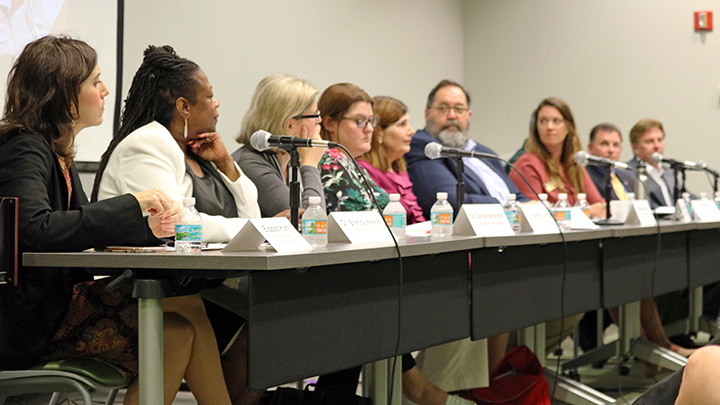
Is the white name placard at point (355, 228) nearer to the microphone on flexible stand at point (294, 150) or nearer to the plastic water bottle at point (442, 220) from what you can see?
the microphone on flexible stand at point (294, 150)

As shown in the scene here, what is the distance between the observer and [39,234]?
5.37ft

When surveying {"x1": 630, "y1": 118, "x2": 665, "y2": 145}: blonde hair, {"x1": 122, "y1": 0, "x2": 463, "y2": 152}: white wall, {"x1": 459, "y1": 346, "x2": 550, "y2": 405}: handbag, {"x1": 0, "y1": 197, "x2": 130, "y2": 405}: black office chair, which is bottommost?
{"x1": 459, "y1": 346, "x2": 550, "y2": 405}: handbag

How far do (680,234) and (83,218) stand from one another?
9.10 feet

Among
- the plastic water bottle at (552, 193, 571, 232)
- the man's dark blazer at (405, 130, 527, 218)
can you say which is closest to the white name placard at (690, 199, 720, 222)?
the man's dark blazer at (405, 130, 527, 218)

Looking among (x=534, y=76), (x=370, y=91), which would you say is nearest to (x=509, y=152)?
(x=534, y=76)

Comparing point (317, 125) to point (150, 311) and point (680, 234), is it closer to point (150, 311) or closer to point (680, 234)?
point (150, 311)

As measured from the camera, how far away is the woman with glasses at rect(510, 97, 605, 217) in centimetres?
434

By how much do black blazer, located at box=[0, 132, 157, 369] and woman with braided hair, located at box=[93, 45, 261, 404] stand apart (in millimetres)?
325

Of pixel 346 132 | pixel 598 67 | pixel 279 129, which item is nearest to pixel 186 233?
pixel 279 129

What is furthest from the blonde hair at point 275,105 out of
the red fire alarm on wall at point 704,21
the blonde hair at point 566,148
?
the red fire alarm on wall at point 704,21

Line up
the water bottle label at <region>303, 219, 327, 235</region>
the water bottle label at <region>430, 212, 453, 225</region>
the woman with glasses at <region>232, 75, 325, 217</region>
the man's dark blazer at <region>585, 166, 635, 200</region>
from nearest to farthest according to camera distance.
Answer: the water bottle label at <region>303, 219, 327, 235</region>, the water bottle label at <region>430, 212, 453, 225</region>, the woman with glasses at <region>232, 75, 325, 217</region>, the man's dark blazer at <region>585, 166, 635, 200</region>

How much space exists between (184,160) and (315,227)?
0.59m

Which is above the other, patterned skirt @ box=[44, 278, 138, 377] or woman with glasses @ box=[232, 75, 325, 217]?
woman with glasses @ box=[232, 75, 325, 217]

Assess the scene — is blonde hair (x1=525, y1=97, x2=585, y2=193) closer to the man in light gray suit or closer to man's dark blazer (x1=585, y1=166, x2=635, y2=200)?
man's dark blazer (x1=585, y1=166, x2=635, y2=200)
